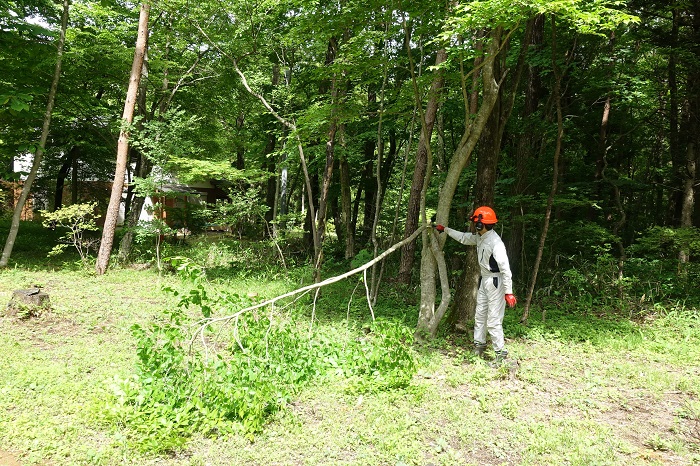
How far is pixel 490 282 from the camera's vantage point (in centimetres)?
559

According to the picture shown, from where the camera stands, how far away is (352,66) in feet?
21.2

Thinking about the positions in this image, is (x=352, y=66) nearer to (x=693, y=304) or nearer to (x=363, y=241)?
(x=693, y=304)

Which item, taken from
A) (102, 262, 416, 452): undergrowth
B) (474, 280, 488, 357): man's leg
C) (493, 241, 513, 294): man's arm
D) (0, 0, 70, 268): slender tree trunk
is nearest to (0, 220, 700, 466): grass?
(102, 262, 416, 452): undergrowth

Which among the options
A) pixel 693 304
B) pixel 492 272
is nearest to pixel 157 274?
pixel 492 272

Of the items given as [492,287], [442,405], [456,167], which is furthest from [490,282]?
[442,405]

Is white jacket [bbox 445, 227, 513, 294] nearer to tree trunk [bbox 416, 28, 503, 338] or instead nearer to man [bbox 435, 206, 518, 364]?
man [bbox 435, 206, 518, 364]

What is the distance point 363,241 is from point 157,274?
7.77 m

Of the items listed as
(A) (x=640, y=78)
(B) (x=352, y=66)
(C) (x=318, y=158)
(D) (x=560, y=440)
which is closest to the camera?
(D) (x=560, y=440)

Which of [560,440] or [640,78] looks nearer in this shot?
[560,440]

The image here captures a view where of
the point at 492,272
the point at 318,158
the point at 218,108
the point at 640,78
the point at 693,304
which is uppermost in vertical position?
the point at 218,108

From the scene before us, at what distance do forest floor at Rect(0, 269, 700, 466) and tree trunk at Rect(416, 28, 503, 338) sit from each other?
17.2 inches

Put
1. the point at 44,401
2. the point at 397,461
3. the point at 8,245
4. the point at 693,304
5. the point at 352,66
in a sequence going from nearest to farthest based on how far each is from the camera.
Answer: the point at 397,461, the point at 44,401, the point at 352,66, the point at 693,304, the point at 8,245

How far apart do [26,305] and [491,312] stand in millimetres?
7260

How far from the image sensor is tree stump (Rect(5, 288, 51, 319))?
267 inches
